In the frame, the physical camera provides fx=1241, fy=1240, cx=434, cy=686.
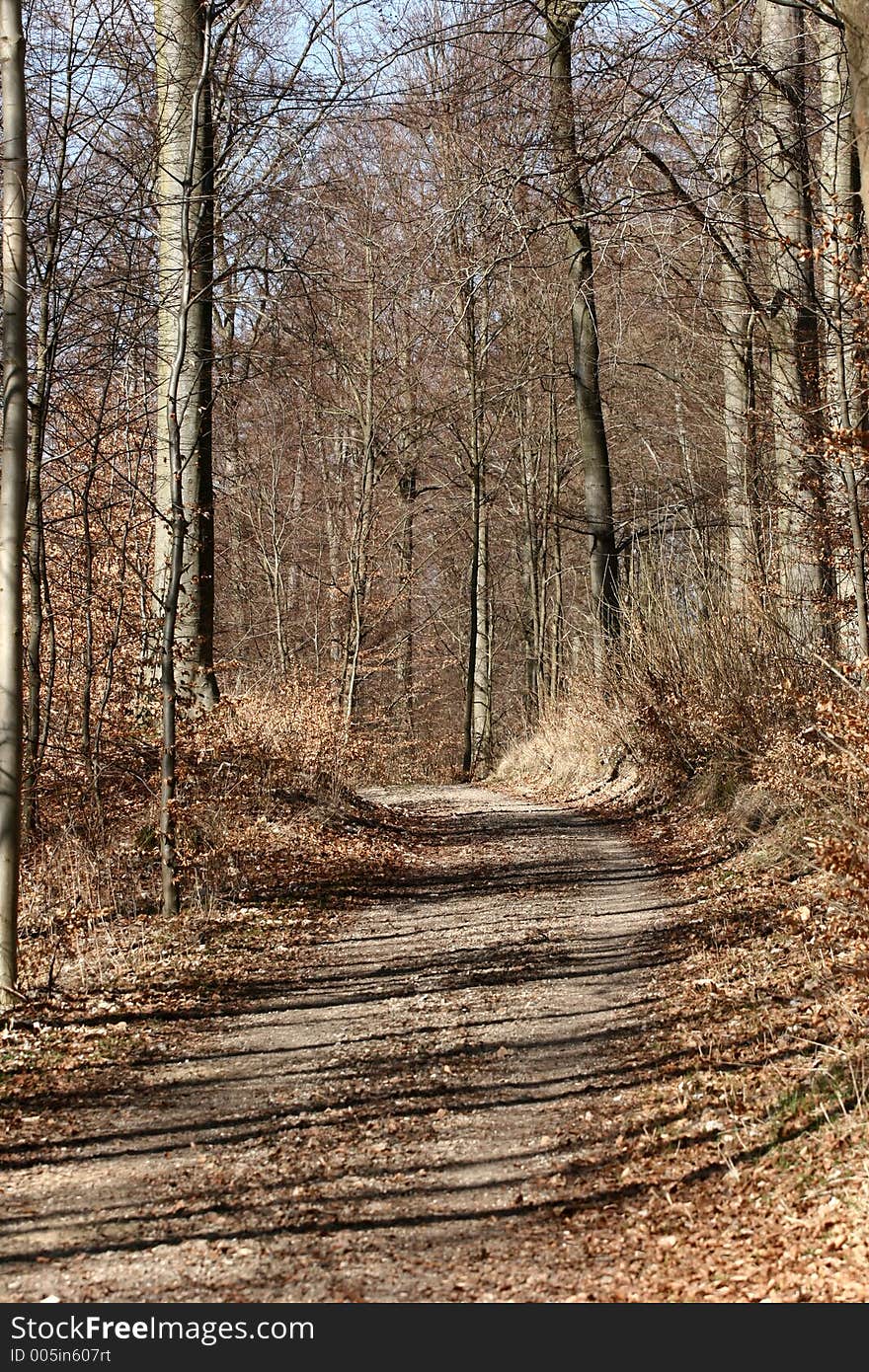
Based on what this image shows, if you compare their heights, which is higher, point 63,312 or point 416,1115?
point 63,312

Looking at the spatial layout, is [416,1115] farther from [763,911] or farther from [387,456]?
[387,456]

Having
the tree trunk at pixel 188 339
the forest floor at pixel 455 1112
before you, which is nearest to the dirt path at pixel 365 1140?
the forest floor at pixel 455 1112

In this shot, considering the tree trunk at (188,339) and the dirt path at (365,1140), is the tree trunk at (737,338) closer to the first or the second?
the tree trunk at (188,339)

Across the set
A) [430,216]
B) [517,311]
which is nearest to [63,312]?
[430,216]

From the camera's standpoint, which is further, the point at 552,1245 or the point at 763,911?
the point at 763,911

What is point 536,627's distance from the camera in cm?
2797

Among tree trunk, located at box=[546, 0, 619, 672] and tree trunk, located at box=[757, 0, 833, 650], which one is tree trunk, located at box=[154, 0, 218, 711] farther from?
tree trunk, located at box=[546, 0, 619, 672]

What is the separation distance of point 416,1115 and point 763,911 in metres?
3.41

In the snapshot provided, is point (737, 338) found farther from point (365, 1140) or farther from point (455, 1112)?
point (365, 1140)

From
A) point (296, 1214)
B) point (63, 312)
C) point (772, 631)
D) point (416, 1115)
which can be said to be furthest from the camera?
point (772, 631)

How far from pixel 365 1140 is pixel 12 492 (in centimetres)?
392

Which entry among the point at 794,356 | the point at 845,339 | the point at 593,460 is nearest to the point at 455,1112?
the point at 845,339
